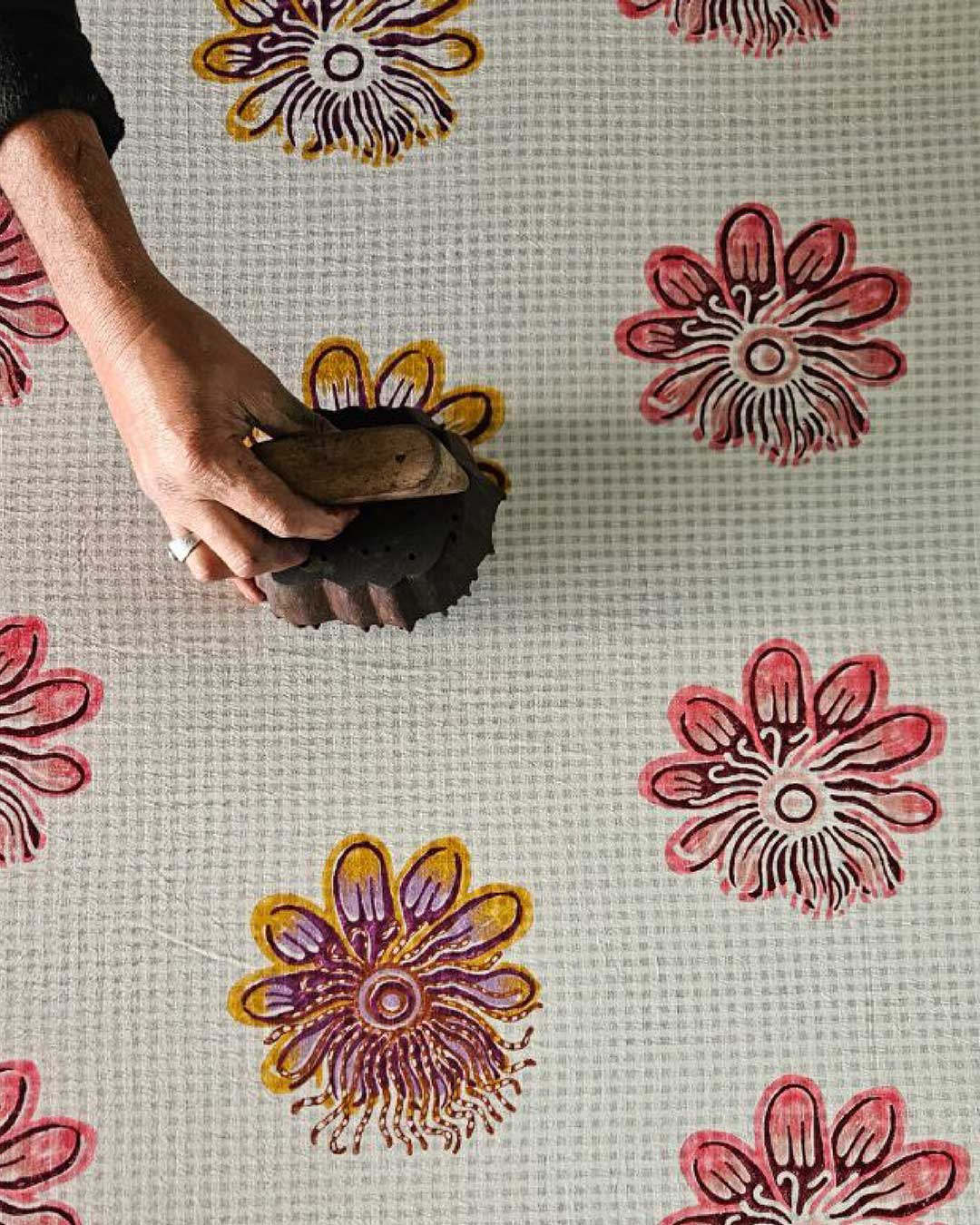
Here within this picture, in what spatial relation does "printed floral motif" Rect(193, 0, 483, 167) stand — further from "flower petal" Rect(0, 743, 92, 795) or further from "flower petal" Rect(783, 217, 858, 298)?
"flower petal" Rect(0, 743, 92, 795)

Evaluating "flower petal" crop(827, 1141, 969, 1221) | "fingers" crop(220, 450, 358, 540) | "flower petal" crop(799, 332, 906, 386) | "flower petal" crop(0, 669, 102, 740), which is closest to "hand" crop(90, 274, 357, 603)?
"fingers" crop(220, 450, 358, 540)

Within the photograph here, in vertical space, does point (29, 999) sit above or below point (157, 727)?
below

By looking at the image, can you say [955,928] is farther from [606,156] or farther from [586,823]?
[606,156]

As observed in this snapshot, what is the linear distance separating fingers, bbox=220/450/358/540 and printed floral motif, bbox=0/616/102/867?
0.49 feet

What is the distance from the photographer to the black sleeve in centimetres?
40

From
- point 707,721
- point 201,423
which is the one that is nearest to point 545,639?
point 707,721

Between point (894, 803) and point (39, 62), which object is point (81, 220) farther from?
point (894, 803)

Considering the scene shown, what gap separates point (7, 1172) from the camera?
0.49 meters

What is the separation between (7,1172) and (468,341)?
400mm

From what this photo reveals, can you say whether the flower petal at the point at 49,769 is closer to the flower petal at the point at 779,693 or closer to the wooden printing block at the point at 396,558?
the wooden printing block at the point at 396,558

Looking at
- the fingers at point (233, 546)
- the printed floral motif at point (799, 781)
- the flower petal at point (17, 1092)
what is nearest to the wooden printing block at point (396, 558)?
the fingers at point (233, 546)

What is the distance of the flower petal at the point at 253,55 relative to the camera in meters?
0.54

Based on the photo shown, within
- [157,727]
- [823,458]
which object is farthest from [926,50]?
[157,727]

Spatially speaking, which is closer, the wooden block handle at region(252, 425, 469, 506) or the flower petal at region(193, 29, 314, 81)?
the wooden block handle at region(252, 425, 469, 506)
